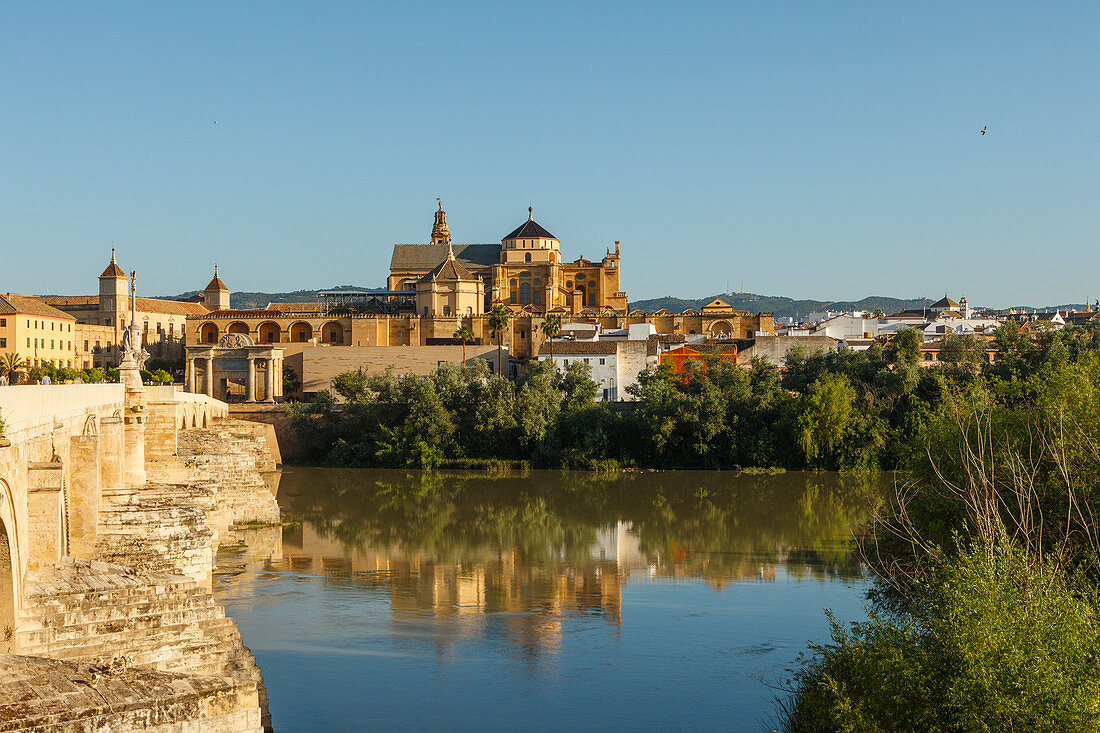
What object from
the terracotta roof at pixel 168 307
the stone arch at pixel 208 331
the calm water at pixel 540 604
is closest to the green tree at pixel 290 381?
the stone arch at pixel 208 331

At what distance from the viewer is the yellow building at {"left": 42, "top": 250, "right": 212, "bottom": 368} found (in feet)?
219

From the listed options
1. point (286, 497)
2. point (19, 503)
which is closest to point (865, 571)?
point (19, 503)

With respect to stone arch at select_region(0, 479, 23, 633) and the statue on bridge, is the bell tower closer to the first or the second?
the statue on bridge

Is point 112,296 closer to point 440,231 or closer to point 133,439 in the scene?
point 440,231

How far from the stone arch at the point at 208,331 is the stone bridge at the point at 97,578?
48907 mm

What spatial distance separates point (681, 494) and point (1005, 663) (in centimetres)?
2456

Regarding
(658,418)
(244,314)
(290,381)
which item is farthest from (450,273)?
(658,418)

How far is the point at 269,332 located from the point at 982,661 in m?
62.7

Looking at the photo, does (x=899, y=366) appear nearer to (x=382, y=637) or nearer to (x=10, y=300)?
(x=382, y=637)

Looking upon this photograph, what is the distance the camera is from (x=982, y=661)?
7926 millimetres

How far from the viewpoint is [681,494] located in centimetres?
3238

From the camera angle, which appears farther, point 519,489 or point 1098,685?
point 519,489

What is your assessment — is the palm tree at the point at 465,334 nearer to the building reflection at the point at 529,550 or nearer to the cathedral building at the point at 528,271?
the cathedral building at the point at 528,271

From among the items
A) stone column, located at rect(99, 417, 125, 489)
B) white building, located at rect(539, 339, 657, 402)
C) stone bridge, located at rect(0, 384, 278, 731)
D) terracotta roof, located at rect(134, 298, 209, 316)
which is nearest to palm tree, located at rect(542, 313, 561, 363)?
white building, located at rect(539, 339, 657, 402)
